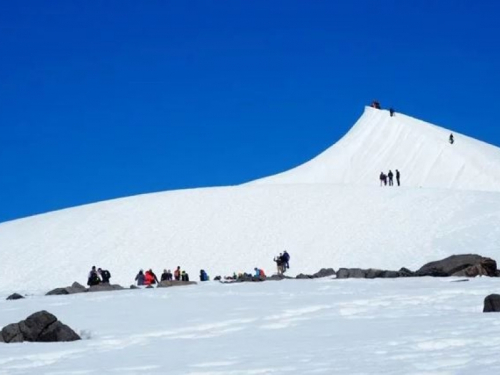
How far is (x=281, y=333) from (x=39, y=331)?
12.7 ft

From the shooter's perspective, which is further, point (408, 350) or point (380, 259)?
point (380, 259)

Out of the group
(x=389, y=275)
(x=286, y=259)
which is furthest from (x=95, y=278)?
(x=389, y=275)

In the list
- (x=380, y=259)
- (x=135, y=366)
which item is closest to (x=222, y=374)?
(x=135, y=366)

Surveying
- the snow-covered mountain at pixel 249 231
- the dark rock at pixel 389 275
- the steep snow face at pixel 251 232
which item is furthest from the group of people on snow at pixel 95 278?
the dark rock at pixel 389 275

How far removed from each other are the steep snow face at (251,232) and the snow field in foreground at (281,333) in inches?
608

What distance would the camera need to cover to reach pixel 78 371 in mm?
10586

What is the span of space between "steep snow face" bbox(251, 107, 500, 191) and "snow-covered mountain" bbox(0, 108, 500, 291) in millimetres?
20458

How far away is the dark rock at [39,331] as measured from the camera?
1368 centimetres

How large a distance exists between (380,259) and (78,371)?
25608mm

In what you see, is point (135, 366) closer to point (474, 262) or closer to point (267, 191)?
point (474, 262)

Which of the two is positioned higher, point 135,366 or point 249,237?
point 249,237

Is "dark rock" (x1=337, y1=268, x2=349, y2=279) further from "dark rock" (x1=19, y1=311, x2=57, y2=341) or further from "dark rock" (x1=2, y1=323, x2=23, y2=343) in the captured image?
"dark rock" (x1=2, y1=323, x2=23, y2=343)

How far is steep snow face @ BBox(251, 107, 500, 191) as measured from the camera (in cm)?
6544

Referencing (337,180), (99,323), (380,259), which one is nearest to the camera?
(99,323)
